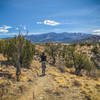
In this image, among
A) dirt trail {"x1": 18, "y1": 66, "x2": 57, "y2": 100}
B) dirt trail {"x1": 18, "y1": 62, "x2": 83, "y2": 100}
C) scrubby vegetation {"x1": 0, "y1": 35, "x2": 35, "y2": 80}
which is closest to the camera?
dirt trail {"x1": 18, "y1": 66, "x2": 57, "y2": 100}

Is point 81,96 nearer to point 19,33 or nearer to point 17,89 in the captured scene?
point 17,89

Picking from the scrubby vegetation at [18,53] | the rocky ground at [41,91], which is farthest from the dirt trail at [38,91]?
the scrubby vegetation at [18,53]

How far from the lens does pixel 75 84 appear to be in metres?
11.7

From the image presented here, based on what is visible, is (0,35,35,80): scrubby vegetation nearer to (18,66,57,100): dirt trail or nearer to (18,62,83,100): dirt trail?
(18,66,57,100): dirt trail

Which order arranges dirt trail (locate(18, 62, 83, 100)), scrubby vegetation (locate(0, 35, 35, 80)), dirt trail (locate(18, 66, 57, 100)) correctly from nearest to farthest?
dirt trail (locate(18, 66, 57, 100))
dirt trail (locate(18, 62, 83, 100))
scrubby vegetation (locate(0, 35, 35, 80))

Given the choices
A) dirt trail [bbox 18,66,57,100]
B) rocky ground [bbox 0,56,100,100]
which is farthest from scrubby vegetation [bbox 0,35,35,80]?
dirt trail [bbox 18,66,57,100]

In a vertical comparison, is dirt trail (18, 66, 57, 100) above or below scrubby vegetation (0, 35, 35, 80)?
below

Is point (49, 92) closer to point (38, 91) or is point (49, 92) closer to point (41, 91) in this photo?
point (41, 91)

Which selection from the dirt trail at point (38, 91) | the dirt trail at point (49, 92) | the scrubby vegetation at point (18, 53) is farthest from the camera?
the scrubby vegetation at point (18, 53)

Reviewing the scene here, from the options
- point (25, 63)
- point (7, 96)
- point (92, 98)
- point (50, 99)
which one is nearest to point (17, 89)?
point (7, 96)

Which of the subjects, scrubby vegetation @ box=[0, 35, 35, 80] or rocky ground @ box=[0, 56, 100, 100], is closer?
rocky ground @ box=[0, 56, 100, 100]

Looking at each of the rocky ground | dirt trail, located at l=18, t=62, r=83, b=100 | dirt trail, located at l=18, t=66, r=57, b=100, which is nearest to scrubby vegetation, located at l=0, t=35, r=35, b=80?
the rocky ground

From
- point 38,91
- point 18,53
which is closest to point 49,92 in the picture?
point 38,91

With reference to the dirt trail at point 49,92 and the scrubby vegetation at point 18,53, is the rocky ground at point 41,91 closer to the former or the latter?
the dirt trail at point 49,92
